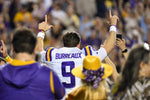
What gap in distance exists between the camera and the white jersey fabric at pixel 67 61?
521 centimetres

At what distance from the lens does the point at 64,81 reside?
5.21m

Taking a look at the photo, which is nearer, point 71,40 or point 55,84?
point 55,84

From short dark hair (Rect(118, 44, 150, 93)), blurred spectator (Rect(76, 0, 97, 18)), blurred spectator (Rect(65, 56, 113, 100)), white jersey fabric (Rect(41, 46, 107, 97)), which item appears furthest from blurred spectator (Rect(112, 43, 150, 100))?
blurred spectator (Rect(76, 0, 97, 18))

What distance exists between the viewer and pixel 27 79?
3.84 m

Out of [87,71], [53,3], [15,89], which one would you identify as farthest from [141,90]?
[53,3]

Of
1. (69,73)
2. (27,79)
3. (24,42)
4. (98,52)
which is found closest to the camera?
(27,79)

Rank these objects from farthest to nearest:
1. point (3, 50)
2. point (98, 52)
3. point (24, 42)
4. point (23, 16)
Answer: point (23, 16)
point (3, 50)
point (98, 52)
point (24, 42)

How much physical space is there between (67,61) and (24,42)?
1.37 m

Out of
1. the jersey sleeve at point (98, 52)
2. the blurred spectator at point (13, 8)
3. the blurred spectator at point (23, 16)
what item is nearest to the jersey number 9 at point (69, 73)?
the jersey sleeve at point (98, 52)

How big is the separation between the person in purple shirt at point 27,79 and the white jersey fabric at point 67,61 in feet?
4.04

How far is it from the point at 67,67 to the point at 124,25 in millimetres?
8809

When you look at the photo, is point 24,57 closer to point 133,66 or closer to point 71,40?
point 133,66

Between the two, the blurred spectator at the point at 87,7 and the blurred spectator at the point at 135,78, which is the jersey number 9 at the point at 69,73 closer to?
the blurred spectator at the point at 135,78

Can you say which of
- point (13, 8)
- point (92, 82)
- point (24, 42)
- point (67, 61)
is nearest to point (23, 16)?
point (13, 8)
